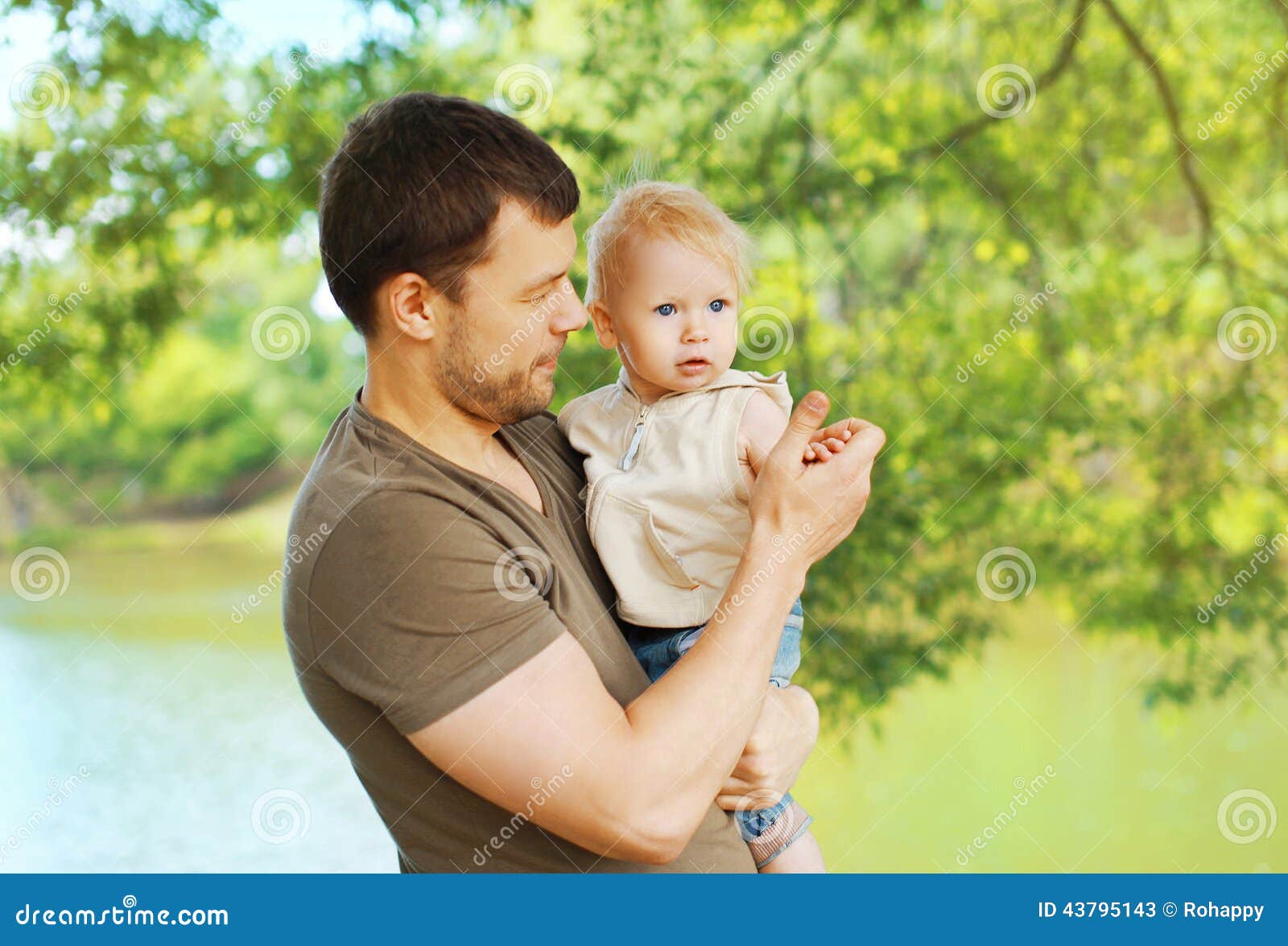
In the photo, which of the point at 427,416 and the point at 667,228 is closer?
the point at 427,416

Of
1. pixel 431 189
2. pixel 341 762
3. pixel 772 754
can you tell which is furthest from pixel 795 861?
pixel 341 762

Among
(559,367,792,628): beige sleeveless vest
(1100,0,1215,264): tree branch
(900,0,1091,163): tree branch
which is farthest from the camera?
(1100,0,1215,264): tree branch

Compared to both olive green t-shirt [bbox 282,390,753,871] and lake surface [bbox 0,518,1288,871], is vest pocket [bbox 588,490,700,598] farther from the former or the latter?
lake surface [bbox 0,518,1288,871]

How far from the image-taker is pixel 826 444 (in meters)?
1.37

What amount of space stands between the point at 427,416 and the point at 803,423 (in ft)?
1.39

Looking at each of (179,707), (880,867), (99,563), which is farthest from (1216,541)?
(99,563)

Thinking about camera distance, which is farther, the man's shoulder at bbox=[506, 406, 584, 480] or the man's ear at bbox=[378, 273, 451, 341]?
the man's shoulder at bbox=[506, 406, 584, 480]

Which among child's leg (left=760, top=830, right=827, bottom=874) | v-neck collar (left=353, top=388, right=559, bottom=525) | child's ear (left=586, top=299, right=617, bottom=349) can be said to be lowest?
child's leg (left=760, top=830, right=827, bottom=874)

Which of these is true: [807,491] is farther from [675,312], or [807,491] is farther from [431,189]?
[431,189]

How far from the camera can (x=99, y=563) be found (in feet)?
30.6

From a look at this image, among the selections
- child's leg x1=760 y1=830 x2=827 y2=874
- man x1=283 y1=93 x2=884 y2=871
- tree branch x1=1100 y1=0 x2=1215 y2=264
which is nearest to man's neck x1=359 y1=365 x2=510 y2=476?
man x1=283 y1=93 x2=884 y2=871

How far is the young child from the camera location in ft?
4.82

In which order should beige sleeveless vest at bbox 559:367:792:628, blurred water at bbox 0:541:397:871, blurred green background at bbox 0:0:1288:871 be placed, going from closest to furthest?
1. beige sleeveless vest at bbox 559:367:792:628
2. blurred green background at bbox 0:0:1288:871
3. blurred water at bbox 0:541:397:871

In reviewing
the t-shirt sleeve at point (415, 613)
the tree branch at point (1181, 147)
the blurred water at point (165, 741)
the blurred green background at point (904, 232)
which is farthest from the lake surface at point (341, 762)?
the t-shirt sleeve at point (415, 613)
